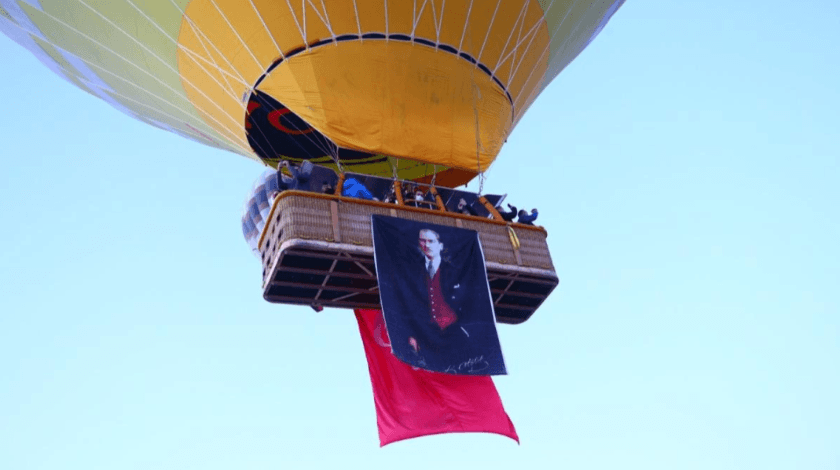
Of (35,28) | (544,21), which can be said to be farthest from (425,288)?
(35,28)

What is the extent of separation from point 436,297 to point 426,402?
47.3 inches

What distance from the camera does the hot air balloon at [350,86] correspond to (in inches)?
337

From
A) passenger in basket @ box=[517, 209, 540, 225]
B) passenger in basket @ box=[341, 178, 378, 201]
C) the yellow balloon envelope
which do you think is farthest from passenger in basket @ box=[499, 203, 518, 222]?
passenger in basket @ box=[341, 178, 378, 201]

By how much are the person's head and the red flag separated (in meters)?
1.25

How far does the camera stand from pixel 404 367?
9.31 meters

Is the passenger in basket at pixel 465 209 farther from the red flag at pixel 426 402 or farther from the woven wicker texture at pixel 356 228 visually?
the red flag at pixel 426 402

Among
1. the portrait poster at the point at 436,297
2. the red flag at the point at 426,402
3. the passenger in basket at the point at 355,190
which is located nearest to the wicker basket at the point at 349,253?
the portrait poster at the point at 436,297

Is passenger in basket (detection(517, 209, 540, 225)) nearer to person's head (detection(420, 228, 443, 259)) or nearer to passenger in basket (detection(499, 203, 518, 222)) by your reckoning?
passenger in basket (detection(499, 203, 518, 222))

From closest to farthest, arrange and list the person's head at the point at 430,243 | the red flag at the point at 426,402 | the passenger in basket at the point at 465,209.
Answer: the person's head at the point at 430,243 < the red flag at the point at 426,402 < the passenger in basket at the point at 465,209

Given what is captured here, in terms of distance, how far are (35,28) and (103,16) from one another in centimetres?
115

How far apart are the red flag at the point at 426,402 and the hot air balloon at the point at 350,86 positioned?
27.9 inches

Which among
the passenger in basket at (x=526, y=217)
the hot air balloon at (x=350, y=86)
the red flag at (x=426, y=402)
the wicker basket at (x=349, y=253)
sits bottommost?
the red flag at (x=426, y=402)

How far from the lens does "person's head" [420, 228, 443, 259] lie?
837cm

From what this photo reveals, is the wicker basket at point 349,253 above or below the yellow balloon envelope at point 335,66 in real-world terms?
below
